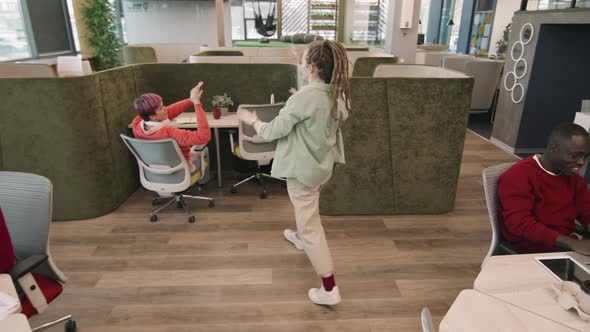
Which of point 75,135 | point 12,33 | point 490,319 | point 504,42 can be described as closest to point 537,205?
point 490,319

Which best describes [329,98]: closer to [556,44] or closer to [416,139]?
[416,139]

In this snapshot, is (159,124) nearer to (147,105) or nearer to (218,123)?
(147,105)

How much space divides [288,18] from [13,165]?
8.00 m

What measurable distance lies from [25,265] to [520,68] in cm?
552

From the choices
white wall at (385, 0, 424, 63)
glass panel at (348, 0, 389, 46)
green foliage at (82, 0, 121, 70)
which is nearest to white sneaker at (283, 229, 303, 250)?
white wall at (385, 0, 424, 63)

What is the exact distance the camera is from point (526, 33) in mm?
4734

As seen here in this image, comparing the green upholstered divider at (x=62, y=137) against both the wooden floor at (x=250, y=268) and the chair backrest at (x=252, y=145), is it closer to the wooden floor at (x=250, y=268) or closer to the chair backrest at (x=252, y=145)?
the wooden floor at (x=250, y=268)

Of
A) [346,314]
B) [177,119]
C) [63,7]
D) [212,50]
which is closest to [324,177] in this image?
[346,314]

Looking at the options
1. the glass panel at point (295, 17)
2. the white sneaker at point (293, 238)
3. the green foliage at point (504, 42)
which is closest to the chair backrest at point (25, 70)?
the white sneaker at point (293, 238)

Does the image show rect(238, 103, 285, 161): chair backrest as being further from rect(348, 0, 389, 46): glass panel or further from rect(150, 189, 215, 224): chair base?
rect(348, 0, 389, 46): glass panel

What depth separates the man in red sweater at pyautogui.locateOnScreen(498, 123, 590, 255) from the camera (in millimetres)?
1625

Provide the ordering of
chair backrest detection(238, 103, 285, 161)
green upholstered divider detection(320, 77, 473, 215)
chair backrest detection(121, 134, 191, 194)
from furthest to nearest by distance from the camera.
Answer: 1. chair backrest detection(238, 103, 285, 161)
2. green upholstered divider detection(320, 77, 473, 215)
3. chair backrest detection(121, 134, 191, 194)

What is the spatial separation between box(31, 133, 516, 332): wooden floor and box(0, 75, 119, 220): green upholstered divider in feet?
0.85

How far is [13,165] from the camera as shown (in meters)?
3.13
